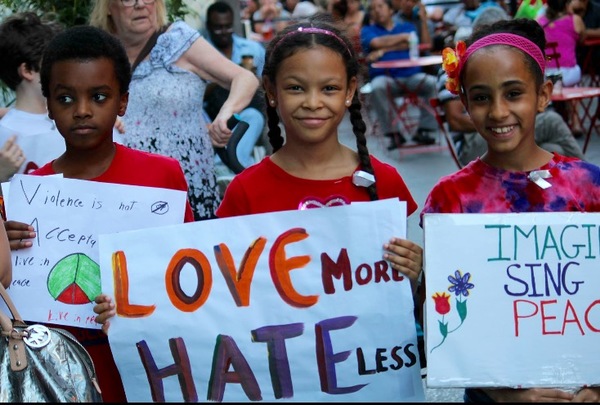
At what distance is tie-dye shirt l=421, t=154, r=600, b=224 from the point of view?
9.18 ft

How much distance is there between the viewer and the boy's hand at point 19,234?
9.77ft

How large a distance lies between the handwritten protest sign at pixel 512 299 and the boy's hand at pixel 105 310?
87 centimetres

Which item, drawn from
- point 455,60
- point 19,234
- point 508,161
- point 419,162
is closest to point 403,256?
point 508,161

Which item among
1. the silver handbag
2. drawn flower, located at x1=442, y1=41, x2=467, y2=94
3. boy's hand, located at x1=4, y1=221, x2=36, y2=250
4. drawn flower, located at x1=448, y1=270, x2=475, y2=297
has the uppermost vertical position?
drawn flower, located at x1=442, y1=41, x2=467, y2=94

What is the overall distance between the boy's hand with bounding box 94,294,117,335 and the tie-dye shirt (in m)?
0.90

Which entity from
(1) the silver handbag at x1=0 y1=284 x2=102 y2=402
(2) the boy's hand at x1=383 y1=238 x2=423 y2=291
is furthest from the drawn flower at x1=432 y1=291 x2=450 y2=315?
(1) the silver handbag at x1=0 y1=284 x2=102 y2=402

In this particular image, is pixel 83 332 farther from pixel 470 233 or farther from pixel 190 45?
pixel 190 45

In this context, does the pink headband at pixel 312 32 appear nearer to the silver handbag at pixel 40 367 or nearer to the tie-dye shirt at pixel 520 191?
the tie-dye shirt at pixel 520 191

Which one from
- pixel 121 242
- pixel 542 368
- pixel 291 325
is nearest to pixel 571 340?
pixel 542 368

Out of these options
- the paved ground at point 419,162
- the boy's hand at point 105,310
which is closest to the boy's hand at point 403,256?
the boy's hand at point 105,310

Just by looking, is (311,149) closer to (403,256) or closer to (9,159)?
(403,256)

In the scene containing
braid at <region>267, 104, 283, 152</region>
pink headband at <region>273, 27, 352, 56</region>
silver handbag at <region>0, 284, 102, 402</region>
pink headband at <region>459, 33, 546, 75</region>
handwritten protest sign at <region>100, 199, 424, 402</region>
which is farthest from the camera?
braid at <region>267, 104, 283, 152</region>

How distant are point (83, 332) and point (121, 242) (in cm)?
37

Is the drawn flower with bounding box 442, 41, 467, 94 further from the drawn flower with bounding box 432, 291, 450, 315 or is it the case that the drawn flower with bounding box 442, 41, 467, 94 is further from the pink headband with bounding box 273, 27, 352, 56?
the drawn flower with bounding box 432, 291, 450, 315
